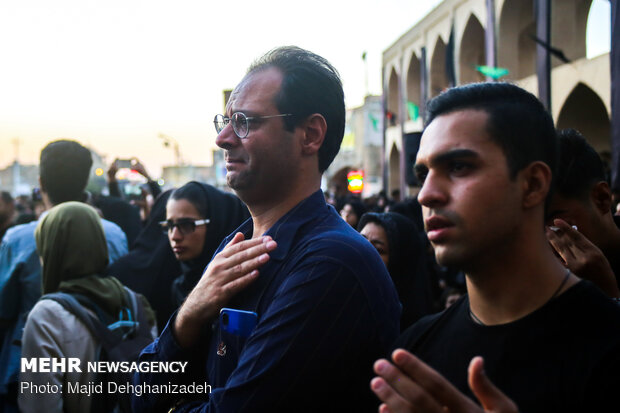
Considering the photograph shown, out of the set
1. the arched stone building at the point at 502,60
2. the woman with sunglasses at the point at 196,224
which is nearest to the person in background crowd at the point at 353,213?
the arched stone building at the point at 502,60

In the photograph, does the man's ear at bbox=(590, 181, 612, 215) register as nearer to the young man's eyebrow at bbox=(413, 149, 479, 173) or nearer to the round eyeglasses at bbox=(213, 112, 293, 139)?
the young man's eyebrow at bbox=(413, 149, 479, 173)

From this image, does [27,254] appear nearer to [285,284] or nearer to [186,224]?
[186,224]

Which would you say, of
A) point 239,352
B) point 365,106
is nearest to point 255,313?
point 239,352

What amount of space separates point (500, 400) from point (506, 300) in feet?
1.25

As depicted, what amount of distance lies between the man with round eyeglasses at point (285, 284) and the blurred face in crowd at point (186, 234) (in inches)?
65.9

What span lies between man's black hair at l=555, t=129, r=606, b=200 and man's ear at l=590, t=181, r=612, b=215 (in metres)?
0.02

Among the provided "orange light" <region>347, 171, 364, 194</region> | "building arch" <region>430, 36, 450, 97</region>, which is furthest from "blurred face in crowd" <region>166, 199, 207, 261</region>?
"building arch" <region>430, 36, 450, 97</region>

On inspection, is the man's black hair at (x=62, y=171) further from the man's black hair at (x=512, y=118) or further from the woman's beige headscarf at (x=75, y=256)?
the man's black hair at (x=512, y=118)

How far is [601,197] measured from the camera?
240 cm

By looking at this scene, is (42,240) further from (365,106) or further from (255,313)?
(365,106)

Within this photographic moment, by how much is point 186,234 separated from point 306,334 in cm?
238

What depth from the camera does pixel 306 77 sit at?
2076 mm

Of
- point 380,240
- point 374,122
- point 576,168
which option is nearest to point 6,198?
point 380,240

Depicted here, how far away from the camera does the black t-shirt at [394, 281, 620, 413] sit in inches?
47.6
